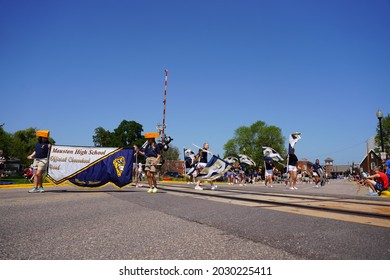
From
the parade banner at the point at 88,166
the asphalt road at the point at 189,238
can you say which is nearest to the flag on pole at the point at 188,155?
the parade banner at the point at 88,166

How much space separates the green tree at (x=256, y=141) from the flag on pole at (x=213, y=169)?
6174 centimetres

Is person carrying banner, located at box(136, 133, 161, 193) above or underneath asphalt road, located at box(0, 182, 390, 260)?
above

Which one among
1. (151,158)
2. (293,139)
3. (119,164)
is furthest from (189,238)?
(293,139)

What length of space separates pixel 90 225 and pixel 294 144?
43.0 feet

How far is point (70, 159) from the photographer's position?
9.41m

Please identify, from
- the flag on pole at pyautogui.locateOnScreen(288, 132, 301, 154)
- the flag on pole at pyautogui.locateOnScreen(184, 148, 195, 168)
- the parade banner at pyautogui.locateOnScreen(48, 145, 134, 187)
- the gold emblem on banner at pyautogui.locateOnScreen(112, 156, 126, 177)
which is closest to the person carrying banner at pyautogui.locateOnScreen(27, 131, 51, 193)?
the parade banner at pyautogui.locateOnScreen(48, 145, 134, 187)

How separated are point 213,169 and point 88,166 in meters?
5.28

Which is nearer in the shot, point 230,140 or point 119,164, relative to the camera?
point 119,164

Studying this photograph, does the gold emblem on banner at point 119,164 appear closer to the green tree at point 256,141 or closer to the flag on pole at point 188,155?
the flag on pole at point 188,155

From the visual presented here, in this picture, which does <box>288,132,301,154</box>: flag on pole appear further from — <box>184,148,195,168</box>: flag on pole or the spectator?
<box>184,148,195,168</box>: flag on pole

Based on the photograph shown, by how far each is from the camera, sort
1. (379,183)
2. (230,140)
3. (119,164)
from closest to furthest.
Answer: (379,183)
(119,164)
(230,140)

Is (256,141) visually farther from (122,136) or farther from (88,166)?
(88,166)

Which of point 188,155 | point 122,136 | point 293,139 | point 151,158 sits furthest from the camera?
point 122,136

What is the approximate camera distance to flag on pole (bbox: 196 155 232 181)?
38.6 ft
